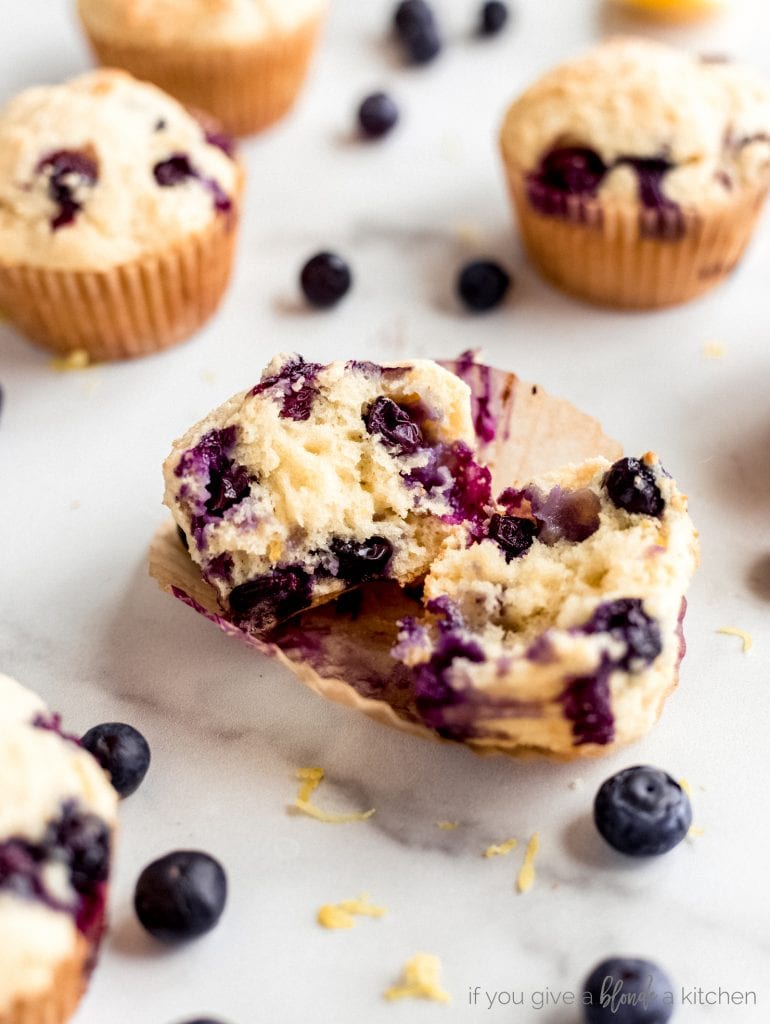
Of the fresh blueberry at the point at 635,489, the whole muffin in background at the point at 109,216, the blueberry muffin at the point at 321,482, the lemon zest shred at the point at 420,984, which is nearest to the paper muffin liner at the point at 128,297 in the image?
the whole muffin in background at the point at 109,216

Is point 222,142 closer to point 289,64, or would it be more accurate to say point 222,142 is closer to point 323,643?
point 289,64

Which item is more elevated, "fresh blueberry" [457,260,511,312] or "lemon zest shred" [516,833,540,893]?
"fresh blueberry" [457,260,511,312]

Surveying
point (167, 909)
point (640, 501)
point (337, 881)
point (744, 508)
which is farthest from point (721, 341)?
point (167, 909)

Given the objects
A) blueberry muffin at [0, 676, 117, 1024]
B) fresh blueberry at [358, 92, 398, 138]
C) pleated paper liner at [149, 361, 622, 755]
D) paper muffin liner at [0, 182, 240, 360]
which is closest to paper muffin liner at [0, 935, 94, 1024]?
blueberry muffin at [0, 676, 117, 1024]

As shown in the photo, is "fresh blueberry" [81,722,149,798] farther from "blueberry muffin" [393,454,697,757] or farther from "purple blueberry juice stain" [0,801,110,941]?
"blueberry muffin" [393,454,697,757]

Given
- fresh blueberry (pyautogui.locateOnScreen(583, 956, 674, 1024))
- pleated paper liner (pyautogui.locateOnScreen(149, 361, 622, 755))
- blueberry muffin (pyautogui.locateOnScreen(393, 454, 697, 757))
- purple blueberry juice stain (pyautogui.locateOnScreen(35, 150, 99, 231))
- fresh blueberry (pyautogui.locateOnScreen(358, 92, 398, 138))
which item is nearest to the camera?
fresh blueberry (pyautogui.locateOnScreen(583, 956, 674, 1024))

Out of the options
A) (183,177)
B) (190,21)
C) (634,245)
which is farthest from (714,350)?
(190,21)

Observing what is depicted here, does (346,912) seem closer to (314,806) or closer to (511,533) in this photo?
(314,806)
